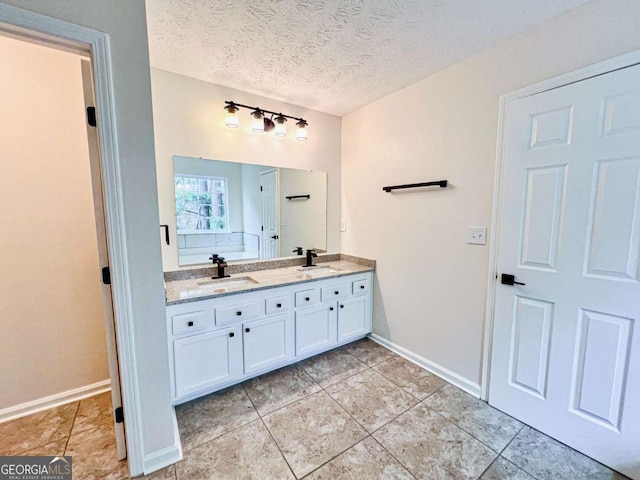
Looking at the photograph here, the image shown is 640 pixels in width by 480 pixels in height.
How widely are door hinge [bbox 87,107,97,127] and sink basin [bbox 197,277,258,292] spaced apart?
1.19 metres

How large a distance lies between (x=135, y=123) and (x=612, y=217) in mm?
2362

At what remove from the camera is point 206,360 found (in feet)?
6.04

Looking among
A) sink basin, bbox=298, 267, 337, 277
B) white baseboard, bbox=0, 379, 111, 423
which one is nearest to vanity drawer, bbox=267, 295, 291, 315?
sink basin, bbox=298, 267, 337, 277

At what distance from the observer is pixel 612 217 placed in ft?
4.34

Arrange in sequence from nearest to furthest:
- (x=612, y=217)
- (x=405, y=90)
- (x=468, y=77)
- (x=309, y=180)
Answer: (x=612, y=217) → (x=468, y=77) → (x=405, y=90) → (x=309, y=180)

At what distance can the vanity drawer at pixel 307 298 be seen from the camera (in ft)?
7.34

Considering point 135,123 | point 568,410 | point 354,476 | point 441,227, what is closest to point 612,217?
point 441,227

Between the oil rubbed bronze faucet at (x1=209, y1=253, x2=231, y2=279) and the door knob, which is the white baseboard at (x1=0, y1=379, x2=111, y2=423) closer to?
the oil rubbed bronze faucet at (x1=209, y1=253, x2=231, y2=279)

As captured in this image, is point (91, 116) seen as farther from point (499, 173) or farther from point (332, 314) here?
point (499, 173)

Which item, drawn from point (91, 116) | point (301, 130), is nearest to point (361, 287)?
point (301, 130)

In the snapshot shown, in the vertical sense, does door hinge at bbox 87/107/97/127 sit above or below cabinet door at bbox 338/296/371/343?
above

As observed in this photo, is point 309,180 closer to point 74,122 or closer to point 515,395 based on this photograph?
point 74,122

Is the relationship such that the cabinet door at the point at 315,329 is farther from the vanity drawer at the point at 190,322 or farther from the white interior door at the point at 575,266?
the white interior door at the point at 575,266

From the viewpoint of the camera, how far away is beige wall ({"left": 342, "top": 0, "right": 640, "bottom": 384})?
4.75ft
